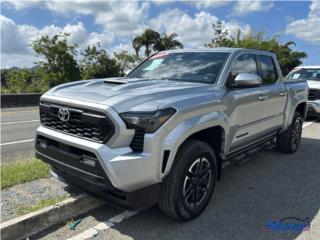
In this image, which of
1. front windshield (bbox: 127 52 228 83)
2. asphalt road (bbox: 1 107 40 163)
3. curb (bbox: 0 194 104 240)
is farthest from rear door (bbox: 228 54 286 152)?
asphalt road (bbox: 1 107 40 163)

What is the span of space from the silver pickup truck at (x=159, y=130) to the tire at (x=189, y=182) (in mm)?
10

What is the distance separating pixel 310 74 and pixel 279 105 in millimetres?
6550

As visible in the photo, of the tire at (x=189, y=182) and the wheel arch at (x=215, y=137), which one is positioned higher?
the wheel arch at (x=215, y=137)

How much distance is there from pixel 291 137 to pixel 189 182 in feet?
12.1

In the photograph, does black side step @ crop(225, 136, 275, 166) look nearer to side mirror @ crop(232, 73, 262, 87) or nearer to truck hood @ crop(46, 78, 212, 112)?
side mirror @ crop(232, 73, 262, 87)

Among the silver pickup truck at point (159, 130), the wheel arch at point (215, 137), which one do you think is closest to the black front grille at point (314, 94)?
the silver pickup truck at point (159, 130)

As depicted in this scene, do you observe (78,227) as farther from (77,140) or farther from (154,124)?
(154,124)

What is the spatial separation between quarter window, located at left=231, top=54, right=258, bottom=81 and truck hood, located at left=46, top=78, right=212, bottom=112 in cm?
70

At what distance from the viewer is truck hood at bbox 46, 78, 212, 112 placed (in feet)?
10.2

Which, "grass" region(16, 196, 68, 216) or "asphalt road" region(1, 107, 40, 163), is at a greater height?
"grass" region(16, 196, 68, 216)

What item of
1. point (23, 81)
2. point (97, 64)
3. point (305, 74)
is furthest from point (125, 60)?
point (305, 74)

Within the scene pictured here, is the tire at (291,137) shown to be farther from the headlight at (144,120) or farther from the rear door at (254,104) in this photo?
the headlight at (144,120)

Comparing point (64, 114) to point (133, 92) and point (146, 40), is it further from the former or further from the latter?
point (146, 40)

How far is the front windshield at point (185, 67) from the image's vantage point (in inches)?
170
